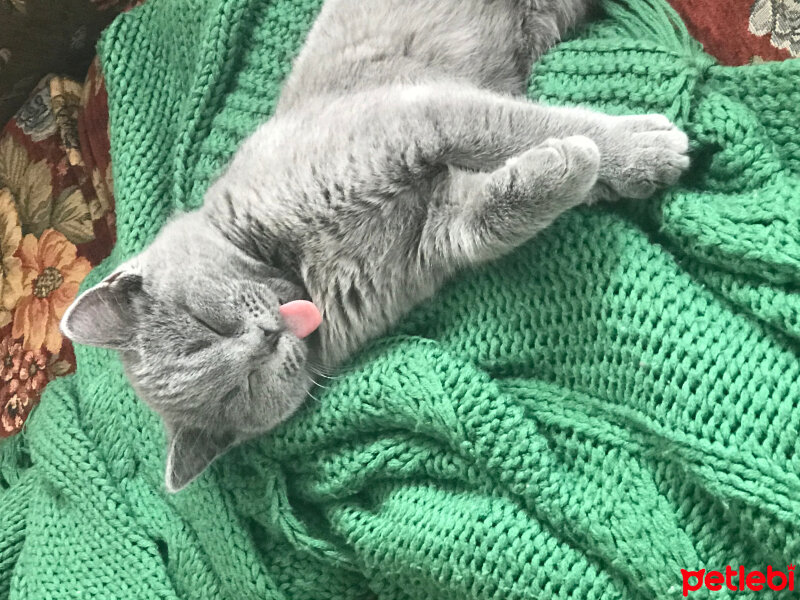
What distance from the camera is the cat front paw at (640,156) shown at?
81cm

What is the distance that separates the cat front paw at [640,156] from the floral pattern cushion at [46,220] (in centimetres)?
98

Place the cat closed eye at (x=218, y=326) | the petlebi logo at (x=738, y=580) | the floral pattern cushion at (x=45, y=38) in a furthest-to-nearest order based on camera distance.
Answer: the floral pattern cushion at (x=45, y=38) → the cat closed eye at (x=218, y=326) → the petlebi logo at (x=738, y=580)

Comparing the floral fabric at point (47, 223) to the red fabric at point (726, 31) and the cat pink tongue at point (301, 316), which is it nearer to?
the cat pink tongue at point (301, 316)

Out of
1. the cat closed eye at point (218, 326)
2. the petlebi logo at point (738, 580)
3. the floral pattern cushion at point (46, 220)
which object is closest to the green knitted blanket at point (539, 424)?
the petlebi logo at point (738, 580)

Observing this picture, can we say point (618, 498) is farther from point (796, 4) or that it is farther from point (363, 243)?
point (796, 4)

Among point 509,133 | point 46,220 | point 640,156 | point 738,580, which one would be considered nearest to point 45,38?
point 46,220

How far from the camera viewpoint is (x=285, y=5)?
3.85 ft

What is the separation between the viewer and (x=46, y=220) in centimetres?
145

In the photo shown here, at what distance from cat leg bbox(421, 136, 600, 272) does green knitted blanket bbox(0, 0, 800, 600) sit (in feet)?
0.19

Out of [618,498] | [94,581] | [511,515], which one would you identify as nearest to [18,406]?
[94,581]

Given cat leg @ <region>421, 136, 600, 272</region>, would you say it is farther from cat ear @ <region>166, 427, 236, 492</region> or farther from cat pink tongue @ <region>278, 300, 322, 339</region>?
cat ear @ <region>166, 427, 236, 492</region>

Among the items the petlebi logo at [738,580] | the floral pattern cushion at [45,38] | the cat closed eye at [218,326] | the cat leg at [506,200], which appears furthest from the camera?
the floral pattern cushion at [45,38]

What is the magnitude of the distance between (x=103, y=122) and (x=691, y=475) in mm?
1228

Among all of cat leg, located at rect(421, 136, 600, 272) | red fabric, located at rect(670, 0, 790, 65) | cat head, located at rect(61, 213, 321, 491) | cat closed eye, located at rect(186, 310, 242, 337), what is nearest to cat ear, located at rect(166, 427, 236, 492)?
cat head, located at rect(61, 213, 321, 491)
